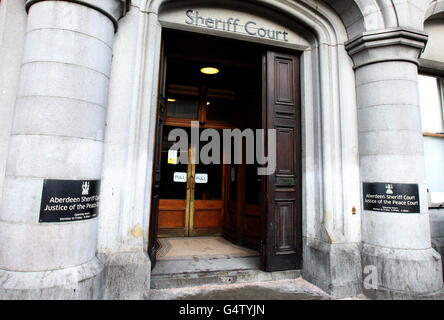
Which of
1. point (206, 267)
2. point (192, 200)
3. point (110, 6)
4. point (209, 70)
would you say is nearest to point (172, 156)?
point (192, 200)

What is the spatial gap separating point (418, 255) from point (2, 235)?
553 centimetres

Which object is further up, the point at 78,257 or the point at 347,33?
the point at 347,33

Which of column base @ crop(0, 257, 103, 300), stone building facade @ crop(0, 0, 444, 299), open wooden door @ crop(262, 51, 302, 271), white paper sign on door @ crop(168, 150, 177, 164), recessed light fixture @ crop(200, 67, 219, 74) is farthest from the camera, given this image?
white paper sign on door @ crop(168, 150, 177, 164)

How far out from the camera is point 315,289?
4.11 m

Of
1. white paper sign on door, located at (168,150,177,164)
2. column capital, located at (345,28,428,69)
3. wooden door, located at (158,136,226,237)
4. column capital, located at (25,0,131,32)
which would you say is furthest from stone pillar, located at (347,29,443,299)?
white paper sign on door, located at (168,150,177,164)

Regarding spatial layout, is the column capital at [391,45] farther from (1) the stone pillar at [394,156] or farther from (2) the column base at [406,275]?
(2) the column base at [406,275]

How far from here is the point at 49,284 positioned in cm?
270

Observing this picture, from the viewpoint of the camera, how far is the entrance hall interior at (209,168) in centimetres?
570

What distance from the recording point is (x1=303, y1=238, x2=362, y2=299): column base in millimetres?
3971

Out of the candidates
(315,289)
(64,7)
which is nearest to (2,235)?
(64,7)

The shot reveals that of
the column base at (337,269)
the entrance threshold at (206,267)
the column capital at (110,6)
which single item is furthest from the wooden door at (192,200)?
the column capital at (110,6)

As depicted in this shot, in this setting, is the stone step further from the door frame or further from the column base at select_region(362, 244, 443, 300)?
the column base at select_region(362, 244, 443, 300)

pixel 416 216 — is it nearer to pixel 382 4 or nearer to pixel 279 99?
pixel 279 99

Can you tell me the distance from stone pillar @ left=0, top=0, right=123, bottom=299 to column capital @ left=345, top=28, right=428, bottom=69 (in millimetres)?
4071
